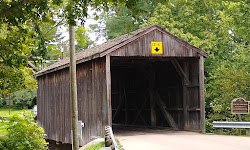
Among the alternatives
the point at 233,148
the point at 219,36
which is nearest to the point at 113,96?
the point at 219,36

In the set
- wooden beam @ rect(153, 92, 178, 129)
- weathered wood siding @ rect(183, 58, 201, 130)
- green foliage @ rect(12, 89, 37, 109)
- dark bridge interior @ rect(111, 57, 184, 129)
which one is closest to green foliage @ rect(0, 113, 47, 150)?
dark bridge interior @ rect(111, 57, 184, 129)

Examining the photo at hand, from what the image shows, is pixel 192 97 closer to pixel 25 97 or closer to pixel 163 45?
pixel 163 45

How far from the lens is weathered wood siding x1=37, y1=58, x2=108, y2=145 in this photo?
13.9 meters

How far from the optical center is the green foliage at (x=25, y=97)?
4412cm

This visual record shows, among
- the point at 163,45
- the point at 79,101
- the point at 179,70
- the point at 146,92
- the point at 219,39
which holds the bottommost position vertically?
the point at 79,101

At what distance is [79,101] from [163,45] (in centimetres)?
403

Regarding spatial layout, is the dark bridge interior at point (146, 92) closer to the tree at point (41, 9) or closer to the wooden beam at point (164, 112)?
the wooden beam at point (164, 112)

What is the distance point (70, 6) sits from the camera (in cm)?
735

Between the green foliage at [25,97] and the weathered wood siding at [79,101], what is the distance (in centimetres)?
2428

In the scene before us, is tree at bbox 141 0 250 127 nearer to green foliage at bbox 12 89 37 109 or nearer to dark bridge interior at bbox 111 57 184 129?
dark bridge interior at bbox 111 57 184 129

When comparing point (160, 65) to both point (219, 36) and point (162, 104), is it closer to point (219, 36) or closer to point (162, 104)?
point (162, 104)

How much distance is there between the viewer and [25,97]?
44688 millimetres

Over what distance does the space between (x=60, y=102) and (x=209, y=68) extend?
345 inches

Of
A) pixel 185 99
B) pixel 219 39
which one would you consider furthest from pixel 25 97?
pixel 185 99
